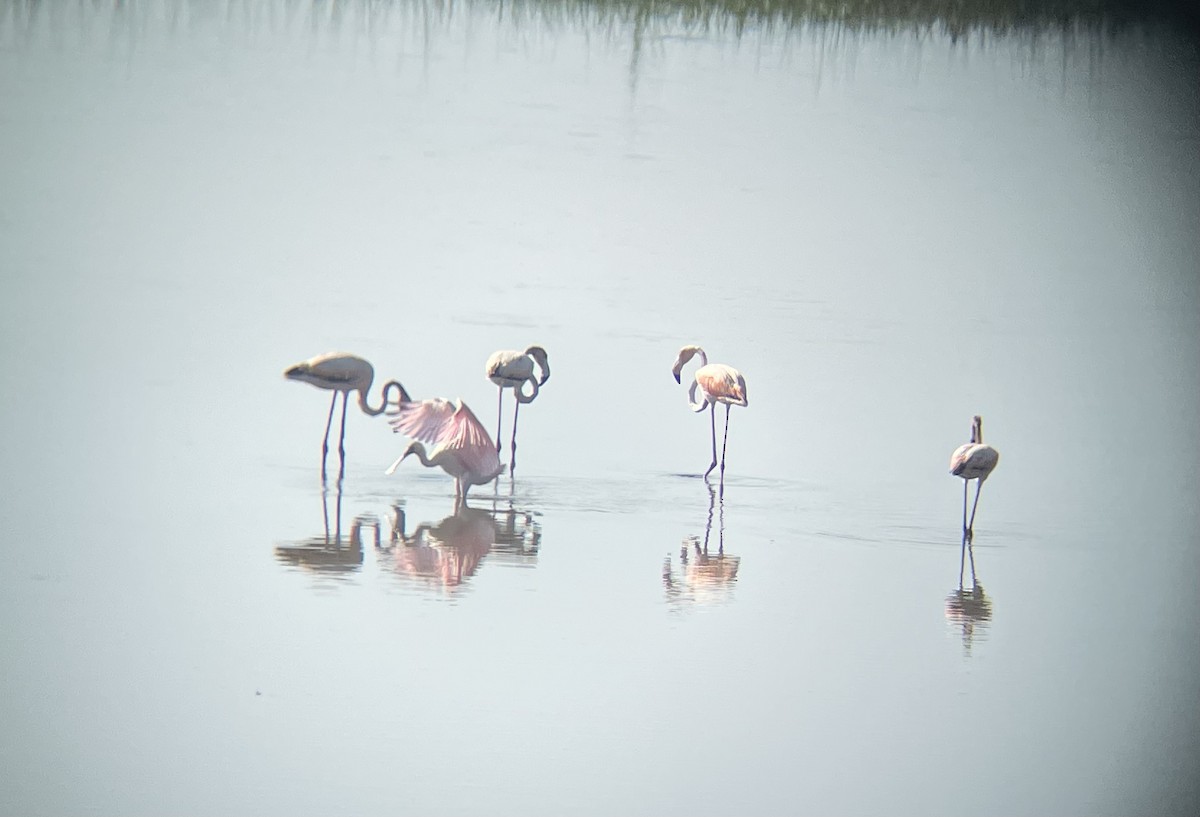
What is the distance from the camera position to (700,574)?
11.7 feet

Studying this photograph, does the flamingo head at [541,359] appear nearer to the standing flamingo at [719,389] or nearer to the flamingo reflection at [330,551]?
the standing flamingo at [719,389]

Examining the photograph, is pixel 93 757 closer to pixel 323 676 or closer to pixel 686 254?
pixel 323 676

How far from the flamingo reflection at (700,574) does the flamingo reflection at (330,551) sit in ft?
2.26

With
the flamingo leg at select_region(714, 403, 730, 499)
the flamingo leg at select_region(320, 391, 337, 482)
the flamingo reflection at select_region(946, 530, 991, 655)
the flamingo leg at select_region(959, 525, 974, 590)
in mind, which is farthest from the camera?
the flamingo leg at select_region(714, 403, 730, 499)

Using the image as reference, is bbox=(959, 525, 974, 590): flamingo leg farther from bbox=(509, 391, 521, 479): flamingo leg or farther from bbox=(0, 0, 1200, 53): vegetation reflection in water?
A: bbox=(0, 0, 1200, 53): vegetation reflection in water

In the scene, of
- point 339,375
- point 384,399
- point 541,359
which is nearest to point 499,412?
point 541,359

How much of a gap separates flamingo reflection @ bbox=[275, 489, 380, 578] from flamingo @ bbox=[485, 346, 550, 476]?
4.13ft

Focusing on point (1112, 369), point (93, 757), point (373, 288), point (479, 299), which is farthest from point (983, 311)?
point (93, 757)

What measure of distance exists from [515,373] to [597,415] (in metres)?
0.32

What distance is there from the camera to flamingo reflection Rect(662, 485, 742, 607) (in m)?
3.39

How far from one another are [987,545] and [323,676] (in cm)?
204

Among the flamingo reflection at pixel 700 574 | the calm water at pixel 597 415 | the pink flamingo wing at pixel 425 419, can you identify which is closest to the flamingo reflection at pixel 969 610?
the calm water at pixel 597 415

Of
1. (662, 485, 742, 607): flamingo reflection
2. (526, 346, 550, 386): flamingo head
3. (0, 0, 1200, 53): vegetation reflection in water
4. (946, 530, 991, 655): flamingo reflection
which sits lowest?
(946, 530, 991, 655): flamingo reflection

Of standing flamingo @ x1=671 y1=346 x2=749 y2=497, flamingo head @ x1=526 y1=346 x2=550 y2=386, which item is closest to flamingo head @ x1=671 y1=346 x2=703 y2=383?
standing flamingo @ x1=671 y1=346 x2=749 y2=497
